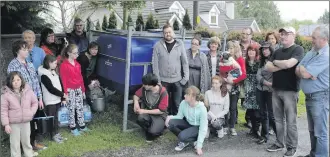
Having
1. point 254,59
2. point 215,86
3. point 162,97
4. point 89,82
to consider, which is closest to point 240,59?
point 254,59

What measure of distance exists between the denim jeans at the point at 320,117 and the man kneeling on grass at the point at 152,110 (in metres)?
2.30

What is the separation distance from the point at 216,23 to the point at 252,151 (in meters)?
27.7

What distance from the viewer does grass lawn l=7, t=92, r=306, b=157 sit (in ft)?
17.0

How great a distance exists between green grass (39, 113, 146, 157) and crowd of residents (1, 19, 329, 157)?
0.16 m

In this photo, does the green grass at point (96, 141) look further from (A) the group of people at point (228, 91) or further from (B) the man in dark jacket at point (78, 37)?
(B) the man in dark jacket at point (78, 37)

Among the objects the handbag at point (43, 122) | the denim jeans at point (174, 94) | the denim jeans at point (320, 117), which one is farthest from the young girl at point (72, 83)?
the denim jeans at point (320, 117)

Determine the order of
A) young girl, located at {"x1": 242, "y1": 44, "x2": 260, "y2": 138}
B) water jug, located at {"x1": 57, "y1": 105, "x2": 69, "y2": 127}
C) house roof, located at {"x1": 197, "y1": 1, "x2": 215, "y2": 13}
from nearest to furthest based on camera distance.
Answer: water jug, located at {"x1": 57, "y1": 105, "x2": 69, "y2": 127}, young girl, located at {"x1": 242, "y1": 44, "x2": 260, "y2": 138}, house roof, located at {"x1": 197, "y1": 1, "x2": 215, "y2": 13}

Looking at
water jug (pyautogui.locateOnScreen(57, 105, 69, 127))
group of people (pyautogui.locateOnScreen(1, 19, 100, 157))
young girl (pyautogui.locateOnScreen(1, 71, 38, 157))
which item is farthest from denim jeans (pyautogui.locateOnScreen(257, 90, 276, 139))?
young girl (pyautogui.locateOnScreen(1, 71, 38, 157))

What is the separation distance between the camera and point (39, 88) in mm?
5250

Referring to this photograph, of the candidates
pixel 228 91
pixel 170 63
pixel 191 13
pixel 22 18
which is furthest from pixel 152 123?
pixel 191 13

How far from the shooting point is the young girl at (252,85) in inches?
230

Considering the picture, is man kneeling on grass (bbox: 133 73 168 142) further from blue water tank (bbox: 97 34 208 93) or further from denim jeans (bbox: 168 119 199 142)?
blue water tank (bbox: 97 34 208 93)

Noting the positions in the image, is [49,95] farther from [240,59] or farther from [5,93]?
[240,59]

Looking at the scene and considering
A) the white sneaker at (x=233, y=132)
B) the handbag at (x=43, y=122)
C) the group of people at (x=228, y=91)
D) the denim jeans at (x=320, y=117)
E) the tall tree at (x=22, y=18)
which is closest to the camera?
the denim jeans at (x=320, y=117)
